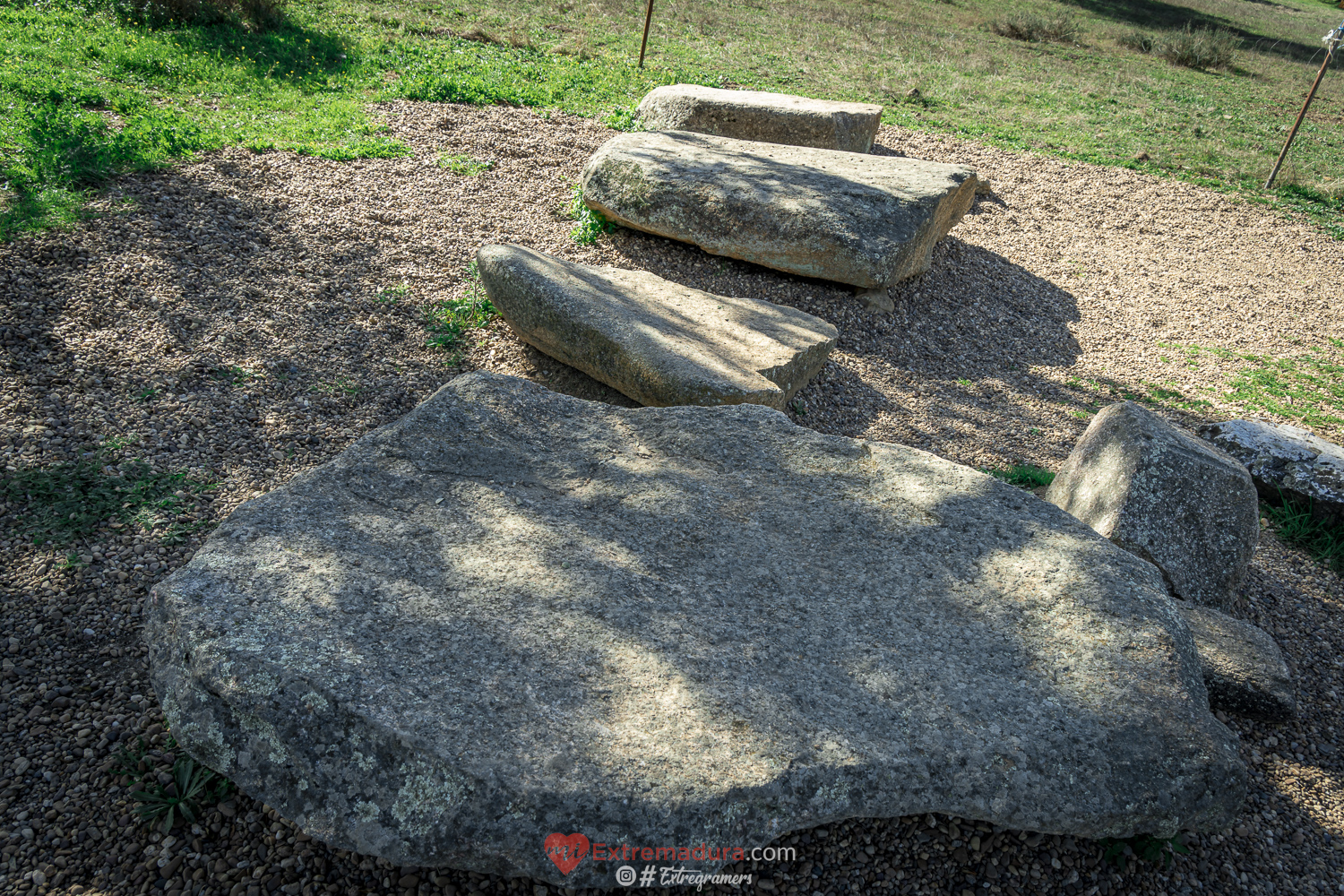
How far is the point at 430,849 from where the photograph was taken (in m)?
2.12

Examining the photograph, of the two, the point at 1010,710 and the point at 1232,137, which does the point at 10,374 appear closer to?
the point at 1010,710

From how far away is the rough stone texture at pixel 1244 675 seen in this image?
135 inches

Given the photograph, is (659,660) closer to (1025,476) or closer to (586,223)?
(1025,476)

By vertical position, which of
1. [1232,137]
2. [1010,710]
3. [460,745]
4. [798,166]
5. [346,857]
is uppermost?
[1232,137]

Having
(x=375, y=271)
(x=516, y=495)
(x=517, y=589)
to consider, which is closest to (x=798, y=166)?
(x=375, y=271)

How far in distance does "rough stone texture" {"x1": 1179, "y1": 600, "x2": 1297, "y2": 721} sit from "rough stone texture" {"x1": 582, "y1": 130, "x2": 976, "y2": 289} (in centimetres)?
362

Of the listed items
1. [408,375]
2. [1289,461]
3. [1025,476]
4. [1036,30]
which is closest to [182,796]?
[408,375]

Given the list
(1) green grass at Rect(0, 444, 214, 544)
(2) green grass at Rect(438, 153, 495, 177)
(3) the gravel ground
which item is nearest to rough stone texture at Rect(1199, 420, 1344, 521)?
(3) the gravel ground

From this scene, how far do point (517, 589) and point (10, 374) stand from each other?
11.9 ft

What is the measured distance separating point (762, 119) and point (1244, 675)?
710cm

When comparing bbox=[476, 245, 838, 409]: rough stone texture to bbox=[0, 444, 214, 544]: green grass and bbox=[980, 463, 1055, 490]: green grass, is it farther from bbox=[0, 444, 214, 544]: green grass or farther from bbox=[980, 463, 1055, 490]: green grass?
bbox=[0, 444, 214, 544]: green grass

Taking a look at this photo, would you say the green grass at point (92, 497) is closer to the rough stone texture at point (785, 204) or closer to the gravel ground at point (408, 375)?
the gravel ground at point (408, 375)

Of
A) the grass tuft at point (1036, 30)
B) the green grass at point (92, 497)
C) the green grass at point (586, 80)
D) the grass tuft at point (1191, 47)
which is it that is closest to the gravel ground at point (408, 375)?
the green grass at point (92, 497)

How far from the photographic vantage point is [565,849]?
2115 mm
